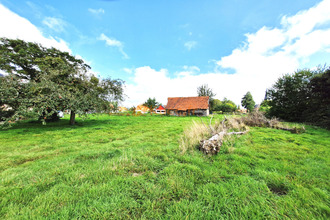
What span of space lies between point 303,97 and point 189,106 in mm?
19467

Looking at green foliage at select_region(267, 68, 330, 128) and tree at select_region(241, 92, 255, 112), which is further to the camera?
tree at select_region(241, 92, 255, 112)

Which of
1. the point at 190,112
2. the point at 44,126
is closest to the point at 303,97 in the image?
the point at 190,112

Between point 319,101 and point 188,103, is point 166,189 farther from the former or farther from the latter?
point 188,103

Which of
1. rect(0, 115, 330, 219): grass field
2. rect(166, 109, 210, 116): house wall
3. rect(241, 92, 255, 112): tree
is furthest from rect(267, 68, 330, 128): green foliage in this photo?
rect(241, 92, 255, 112): tree

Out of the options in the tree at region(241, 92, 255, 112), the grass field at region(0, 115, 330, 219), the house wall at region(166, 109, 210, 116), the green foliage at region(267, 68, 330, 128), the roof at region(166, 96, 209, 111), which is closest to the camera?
the grass field at region(0, 115, 330, 219)

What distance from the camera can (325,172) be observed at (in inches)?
110

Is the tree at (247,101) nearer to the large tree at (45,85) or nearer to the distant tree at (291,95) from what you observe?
the distant tree at (291,95)

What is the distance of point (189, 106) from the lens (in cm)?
2981

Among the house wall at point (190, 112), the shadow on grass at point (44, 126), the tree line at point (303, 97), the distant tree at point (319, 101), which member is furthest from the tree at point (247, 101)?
the shadow on grass at point (44, 126)

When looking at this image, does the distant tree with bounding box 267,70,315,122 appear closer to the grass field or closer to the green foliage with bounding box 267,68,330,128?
the green foliage with bounding box 267,68,330,128

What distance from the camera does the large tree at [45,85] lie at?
739 cm

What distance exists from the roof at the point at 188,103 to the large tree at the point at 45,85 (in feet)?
65.9

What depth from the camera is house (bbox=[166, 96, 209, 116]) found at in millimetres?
28734

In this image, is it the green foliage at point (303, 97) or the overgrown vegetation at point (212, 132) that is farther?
the green foliage at point (303, 97)
